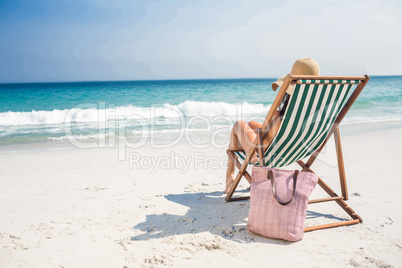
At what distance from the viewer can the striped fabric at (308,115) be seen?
2.39m

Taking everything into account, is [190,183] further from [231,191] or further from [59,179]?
[59,179]

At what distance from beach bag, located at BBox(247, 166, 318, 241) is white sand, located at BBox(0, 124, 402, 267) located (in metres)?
0.09

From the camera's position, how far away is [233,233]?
2523 millimetres

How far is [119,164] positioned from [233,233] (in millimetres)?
2831

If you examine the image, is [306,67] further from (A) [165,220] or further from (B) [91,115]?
(B) [91,115]

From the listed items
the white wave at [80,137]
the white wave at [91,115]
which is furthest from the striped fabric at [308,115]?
the white wave at [91,115]

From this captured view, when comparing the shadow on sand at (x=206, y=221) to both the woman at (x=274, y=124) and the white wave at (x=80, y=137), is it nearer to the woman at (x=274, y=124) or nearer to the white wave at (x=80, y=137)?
the woman at (x=274, y=124)

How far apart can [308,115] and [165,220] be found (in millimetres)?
1502

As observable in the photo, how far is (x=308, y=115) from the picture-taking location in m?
2.51

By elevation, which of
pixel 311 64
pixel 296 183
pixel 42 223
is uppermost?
pixel 311 64

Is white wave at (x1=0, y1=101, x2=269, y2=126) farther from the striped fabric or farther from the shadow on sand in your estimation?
the striped fabric

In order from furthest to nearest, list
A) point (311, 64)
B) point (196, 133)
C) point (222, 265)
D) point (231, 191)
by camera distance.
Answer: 1. point (196, 133)
2. point (231, 191)
3. point (311, 64)
4. point (222, 265)

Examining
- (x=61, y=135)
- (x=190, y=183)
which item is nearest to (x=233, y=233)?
(x=190, y=183)

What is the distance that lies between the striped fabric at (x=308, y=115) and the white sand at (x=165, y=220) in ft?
2.23
